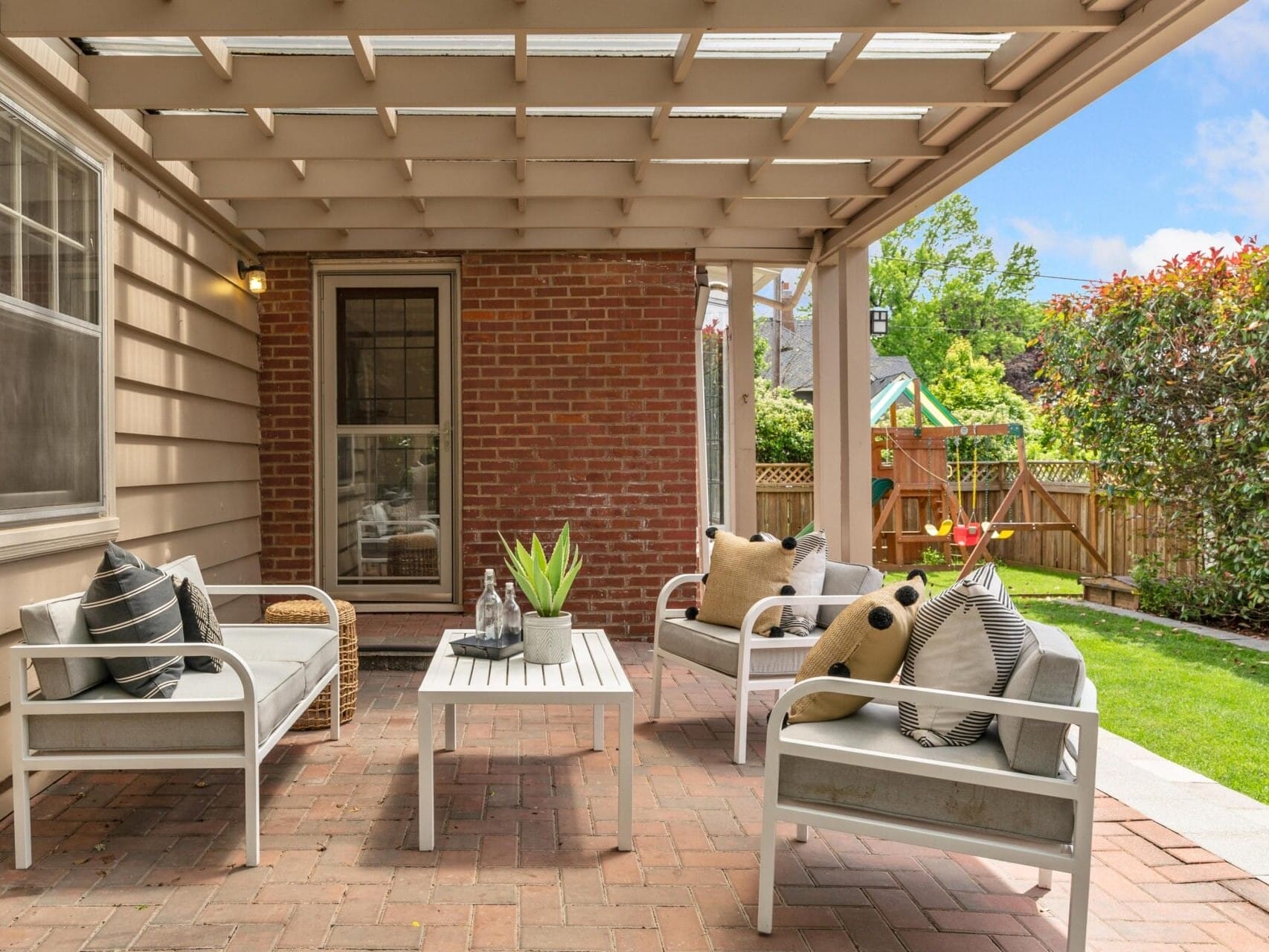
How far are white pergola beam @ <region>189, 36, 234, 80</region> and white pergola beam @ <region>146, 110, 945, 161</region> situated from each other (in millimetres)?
635

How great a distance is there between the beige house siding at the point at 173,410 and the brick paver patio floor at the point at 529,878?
0.70 meters

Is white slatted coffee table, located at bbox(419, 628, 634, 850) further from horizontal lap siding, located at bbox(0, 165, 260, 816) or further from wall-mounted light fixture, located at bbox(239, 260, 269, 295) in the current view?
wall-mounted light fixture, located at bbox(239, 260, 269, 295)

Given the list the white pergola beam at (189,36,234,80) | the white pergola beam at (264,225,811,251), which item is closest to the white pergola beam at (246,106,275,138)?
the white pergola beam at (189,36,234,80)

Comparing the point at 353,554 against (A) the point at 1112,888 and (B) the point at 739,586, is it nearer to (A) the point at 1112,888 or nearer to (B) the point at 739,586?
(B) the point at 739,586

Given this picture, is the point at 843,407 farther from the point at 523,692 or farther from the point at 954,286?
the point at 954,286

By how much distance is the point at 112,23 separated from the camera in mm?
2947

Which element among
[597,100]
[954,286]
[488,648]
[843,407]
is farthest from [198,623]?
[954,286]

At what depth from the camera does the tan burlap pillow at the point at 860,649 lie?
265cm

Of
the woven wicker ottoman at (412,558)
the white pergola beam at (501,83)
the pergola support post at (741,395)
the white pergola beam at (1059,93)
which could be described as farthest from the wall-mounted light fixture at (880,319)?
the white pergola beam at (501,83)

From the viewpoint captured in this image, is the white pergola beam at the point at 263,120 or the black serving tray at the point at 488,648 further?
the white pergola beam at the point at 263,120

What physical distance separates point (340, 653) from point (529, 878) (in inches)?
71.8

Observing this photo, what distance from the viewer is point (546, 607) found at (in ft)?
11.5

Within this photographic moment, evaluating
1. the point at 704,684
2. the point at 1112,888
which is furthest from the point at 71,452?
the point at 1112,888

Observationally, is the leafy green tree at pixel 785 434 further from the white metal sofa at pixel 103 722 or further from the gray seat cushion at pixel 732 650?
the white metal sofa at pixel 103 722
